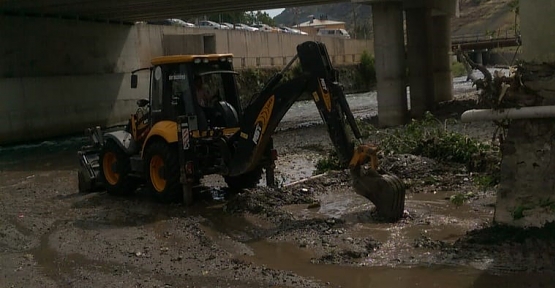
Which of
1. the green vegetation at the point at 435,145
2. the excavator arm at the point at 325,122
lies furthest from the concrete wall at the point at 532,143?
the green vegetation at the point at 435,145

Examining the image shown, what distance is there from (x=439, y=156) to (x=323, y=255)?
6.16 metres

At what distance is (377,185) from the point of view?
9.28 m

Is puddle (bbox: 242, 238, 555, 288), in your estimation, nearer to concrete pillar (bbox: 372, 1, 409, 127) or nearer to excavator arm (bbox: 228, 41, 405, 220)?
excavator arm (bbox: 228, 41, 405, 220)

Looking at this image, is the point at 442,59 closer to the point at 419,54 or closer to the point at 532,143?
the point at 419,54

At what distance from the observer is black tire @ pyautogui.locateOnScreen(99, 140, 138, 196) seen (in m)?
12.9

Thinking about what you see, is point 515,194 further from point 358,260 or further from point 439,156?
point 439,156

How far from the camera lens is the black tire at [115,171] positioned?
12922 mm

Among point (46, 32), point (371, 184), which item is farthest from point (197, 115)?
point (46, 32)

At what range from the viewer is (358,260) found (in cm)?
784

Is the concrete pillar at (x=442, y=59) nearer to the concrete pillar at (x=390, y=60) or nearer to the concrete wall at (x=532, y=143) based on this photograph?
the concrete pillar at (x=390, y=60)

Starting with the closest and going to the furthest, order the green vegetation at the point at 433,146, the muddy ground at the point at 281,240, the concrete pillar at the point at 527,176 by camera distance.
A: the muddy ground at the point at 281,240 < the concrete pillar at the point at 527,176 < the green vegetation at the point at 433,146

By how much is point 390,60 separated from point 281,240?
56.9 feet

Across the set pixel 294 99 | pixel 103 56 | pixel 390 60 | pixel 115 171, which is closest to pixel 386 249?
pixel 294 99

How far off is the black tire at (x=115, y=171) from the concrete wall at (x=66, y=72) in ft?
55.7
